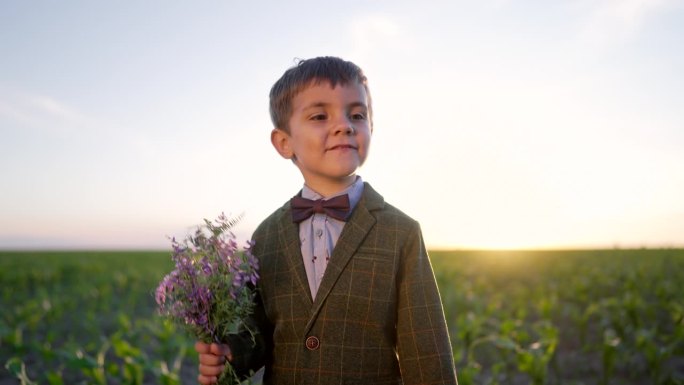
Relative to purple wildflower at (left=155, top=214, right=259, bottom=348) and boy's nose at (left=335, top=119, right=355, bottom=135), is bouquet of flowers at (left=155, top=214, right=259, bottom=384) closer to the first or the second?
purple wildflower at (left=155, top=214, right=259, bottom=348)

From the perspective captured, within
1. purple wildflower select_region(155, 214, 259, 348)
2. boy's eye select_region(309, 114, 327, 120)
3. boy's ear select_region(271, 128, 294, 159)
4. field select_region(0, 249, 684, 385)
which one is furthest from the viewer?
field select_region(0, 249, 684, 385)

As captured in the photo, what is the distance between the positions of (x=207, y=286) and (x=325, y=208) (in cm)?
46

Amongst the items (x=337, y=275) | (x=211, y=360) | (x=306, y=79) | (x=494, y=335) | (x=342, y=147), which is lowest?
(x=494, y=335)

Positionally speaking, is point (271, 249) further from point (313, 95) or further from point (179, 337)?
point (179, 337)

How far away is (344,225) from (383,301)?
27 centimetres

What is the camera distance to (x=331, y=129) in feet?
6.14

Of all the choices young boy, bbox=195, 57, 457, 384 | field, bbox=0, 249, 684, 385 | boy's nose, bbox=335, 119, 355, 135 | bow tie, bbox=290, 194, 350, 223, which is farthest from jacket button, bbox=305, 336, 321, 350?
boy's nose, bbox=335, 119, 355, 135

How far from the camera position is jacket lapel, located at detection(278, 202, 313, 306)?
1861 millimetres

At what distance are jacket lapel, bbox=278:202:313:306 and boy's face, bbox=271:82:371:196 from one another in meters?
0.19

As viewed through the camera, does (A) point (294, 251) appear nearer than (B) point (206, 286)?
No

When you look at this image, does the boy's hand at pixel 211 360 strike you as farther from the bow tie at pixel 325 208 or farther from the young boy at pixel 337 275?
the bow tie at pixel 325 208

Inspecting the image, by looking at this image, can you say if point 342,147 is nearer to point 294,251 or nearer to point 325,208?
point 325,208

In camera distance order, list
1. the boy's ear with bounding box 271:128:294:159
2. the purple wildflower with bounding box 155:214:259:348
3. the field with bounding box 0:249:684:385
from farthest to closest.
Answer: the field with bounding box 0:249:684:385 < the boy's ear with bounding box 271:128:294:159 < the purple wildflower with bounding box 155:214:259:348

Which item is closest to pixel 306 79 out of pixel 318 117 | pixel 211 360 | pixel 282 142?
pixel 318 117
